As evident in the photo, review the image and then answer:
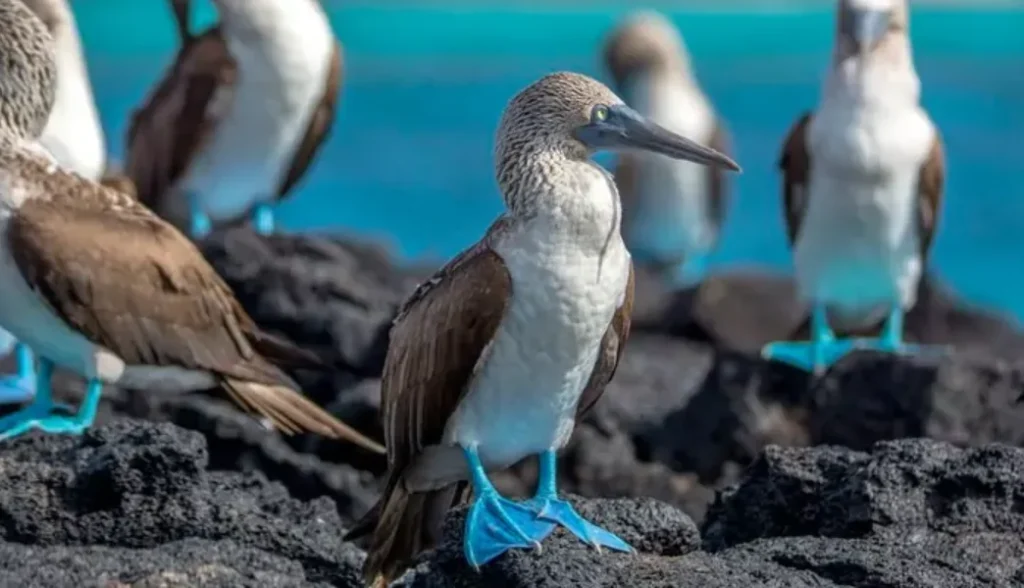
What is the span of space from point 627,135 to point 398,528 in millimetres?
1113

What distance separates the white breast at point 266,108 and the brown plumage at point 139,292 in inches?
135

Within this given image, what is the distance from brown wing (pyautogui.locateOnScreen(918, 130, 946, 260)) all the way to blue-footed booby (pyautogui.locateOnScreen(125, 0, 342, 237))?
287 cm

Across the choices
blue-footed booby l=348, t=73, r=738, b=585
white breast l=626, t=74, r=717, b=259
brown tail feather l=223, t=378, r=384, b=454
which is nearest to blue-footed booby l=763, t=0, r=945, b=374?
brown tail feather l=223, t=378, r=384, b=454

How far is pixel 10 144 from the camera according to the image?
638 cm

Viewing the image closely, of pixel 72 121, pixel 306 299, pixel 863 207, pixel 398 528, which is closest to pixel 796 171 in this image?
pixel 863 207

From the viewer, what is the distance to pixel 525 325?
512cm

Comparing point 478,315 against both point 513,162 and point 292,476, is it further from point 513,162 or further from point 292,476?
point 292,476

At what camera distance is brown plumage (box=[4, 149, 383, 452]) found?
629 centimetres

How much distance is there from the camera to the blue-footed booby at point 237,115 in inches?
400

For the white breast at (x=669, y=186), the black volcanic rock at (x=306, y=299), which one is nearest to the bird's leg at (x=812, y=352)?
the black volcanic rock at (x=306, y=299)

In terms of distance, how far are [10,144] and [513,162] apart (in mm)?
1829

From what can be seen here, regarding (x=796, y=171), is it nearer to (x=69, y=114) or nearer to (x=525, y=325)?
(x=69, y=114)

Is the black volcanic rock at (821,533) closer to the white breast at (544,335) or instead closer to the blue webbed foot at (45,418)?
the white breast at (544,335)

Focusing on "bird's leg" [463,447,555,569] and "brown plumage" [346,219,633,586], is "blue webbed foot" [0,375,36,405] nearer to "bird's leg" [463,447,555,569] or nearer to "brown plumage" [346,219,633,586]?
"brown plumage" [346,219,633,586]
